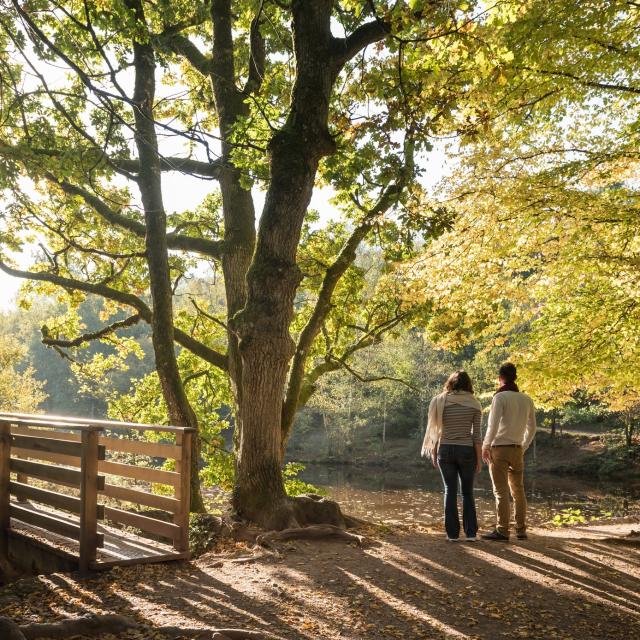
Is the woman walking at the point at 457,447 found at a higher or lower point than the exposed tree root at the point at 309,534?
higher

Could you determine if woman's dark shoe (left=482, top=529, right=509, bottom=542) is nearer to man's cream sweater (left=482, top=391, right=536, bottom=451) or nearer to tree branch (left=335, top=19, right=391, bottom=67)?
man's cream sweater (left=482, top=391, right=536, bottom=451)

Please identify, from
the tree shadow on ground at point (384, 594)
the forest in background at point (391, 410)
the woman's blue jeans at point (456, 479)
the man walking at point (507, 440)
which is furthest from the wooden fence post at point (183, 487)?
the forest in background at point (391, 410)

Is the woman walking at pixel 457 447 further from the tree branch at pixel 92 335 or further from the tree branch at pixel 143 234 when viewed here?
the tree branch at pixel 92 335

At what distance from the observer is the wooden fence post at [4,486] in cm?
675

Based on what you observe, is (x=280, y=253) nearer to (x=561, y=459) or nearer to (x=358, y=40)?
(x=358, y=40)

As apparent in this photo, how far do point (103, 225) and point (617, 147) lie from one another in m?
10.4

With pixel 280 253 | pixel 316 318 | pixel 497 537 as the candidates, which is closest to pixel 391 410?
Answer: pixel 316 318

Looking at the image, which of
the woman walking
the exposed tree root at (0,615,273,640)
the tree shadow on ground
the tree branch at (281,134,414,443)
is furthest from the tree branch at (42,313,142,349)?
the exposed tree root at (0,615,273,640)

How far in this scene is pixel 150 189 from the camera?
32.8 ft

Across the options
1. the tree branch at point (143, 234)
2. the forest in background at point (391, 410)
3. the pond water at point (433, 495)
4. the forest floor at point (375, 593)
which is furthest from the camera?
the forest in background at point (391, 410)

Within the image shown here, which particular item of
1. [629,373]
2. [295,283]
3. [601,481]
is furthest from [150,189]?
[601,481]

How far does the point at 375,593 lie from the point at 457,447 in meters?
2.28

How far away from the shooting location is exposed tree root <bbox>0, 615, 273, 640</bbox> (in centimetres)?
367

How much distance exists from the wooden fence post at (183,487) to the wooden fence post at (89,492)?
0.80m
